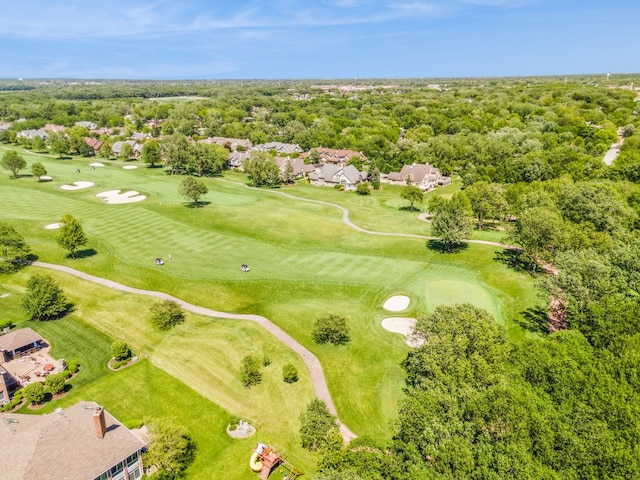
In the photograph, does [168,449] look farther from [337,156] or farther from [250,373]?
[337,156]

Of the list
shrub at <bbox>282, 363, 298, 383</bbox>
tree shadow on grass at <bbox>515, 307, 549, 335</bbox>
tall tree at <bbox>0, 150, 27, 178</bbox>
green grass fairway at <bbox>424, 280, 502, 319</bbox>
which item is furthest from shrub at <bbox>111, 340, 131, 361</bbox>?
tall tree at <bbox>0, 150, 27, 178</bbox>

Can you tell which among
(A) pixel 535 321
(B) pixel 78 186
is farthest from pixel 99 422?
(B) pixel 78 186

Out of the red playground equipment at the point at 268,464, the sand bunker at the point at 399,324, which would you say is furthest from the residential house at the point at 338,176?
the red playground equipment at the point at 268,464

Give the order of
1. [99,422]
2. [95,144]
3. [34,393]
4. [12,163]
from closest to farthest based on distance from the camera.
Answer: [99,422] → [34,393] → [12,163] → [95,144]

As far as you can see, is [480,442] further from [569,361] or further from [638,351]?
[638,351]

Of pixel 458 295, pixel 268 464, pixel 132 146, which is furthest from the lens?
pixel 132 146
